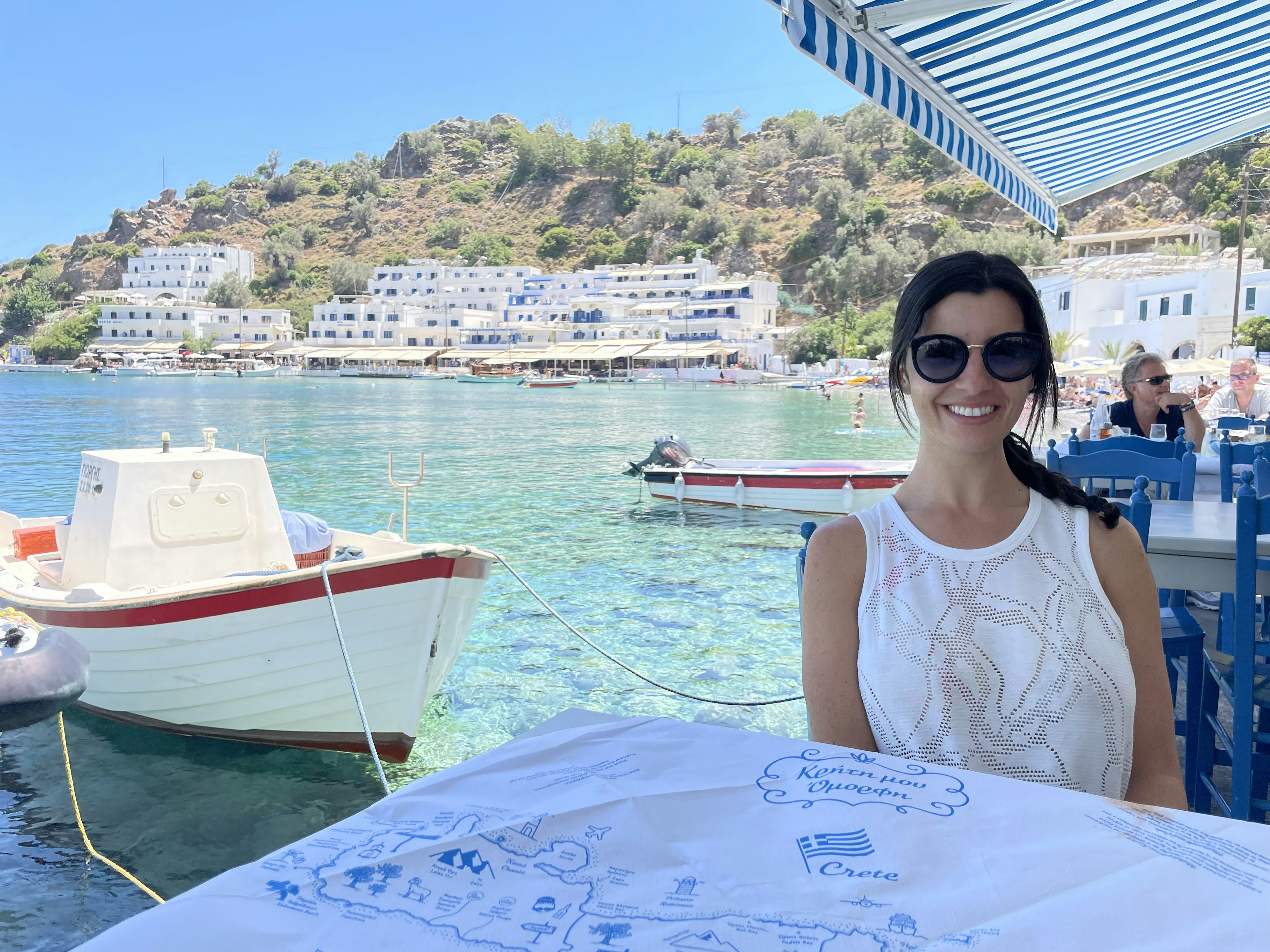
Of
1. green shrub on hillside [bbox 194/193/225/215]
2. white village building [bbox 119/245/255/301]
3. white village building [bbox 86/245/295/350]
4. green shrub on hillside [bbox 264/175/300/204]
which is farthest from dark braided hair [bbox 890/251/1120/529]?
green shrub on hillside [bbox 264/175/300/204]

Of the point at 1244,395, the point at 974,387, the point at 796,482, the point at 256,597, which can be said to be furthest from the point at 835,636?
the point at 796,482

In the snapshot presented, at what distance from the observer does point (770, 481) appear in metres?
12.3

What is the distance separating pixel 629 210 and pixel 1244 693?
116 metres

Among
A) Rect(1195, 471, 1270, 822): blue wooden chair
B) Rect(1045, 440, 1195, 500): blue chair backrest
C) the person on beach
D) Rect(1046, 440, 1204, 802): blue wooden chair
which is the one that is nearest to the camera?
Rect(1195, 471, 1270, 822): blue wooden chair

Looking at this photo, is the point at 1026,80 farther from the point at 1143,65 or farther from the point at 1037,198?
the point at 1037,198

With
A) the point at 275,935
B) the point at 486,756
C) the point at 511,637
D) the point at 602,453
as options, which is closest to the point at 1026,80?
the point at 486,756

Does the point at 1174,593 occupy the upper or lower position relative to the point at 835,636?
lower

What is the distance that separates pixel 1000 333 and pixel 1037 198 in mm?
4907

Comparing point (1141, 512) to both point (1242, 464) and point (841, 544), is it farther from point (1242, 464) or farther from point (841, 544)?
point (1242, 464)

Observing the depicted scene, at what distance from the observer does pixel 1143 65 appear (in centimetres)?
414

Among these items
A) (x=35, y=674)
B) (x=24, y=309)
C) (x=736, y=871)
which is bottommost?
(x=35, y=674)

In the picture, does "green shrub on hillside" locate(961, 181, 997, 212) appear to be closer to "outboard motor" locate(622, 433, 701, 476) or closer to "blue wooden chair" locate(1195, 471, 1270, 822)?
"outboard motor" locate(622, 433, 701, 476)

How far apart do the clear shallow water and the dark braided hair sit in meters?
3.22

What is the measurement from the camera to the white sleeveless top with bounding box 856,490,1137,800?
1324 millimetres
